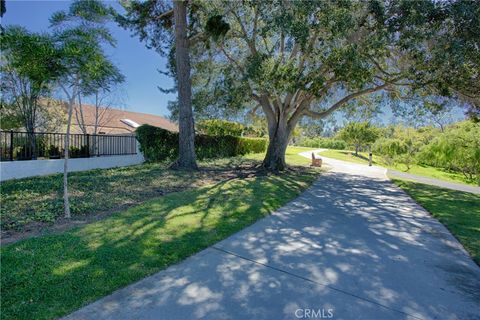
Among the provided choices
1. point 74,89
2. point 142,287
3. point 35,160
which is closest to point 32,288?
point 142,287

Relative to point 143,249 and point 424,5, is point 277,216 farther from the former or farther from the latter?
point 424,5

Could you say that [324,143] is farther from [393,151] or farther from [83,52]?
[83,52]

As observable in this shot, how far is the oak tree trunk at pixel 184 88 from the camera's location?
11.9 m

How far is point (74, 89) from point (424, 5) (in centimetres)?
987

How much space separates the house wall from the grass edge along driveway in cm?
624

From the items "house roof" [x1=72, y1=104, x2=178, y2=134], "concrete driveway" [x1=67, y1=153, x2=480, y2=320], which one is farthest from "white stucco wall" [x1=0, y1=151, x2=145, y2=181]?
"concrete driveway" [x1=67, y1=153, x2=480, y2=320]

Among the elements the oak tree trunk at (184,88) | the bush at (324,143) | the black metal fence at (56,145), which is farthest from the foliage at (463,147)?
the bush at (324,143)

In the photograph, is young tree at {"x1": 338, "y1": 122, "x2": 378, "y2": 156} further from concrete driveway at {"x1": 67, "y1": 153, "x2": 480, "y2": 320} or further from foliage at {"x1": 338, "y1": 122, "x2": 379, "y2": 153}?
concrete driveway at {"x1": 67, "y1": 153, "x2": 480, "y2": 320}

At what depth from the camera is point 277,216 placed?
6.11 metres

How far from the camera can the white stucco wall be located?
9.30 meters

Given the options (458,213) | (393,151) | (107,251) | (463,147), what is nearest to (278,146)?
(458,213)

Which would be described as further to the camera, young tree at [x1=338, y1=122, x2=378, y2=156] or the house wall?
young tree at [x1=338, y1=122, x2=378, y2=156]

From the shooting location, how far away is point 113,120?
25.8 meters

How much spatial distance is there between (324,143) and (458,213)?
55.9 metres
